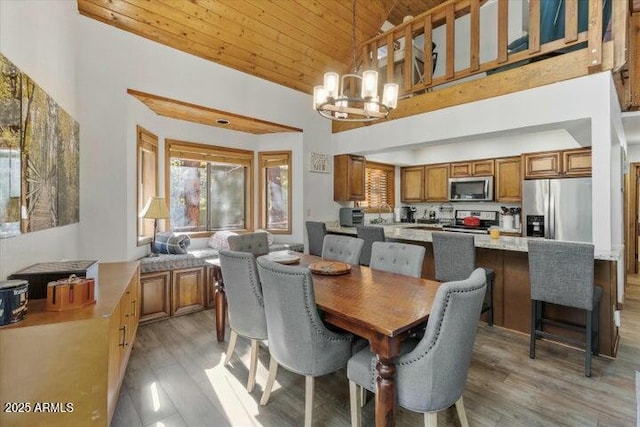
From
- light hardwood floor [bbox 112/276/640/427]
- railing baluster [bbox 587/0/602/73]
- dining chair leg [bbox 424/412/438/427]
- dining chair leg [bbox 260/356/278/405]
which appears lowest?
light hardwood floor [bbox 112/276/640/427]

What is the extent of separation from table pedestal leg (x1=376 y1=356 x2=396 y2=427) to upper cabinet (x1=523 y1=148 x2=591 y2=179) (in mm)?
4772

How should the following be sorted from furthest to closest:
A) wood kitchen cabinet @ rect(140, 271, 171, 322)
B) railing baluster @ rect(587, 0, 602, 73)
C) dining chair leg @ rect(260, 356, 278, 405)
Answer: wood kitchen cabinet @ rect(140, 271, 171, 322) → railing baluster @ rect(587, 0, 602, 73) → dining chair leg @ rect(260, 356, 278, 405)

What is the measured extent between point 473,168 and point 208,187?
473 centimetres

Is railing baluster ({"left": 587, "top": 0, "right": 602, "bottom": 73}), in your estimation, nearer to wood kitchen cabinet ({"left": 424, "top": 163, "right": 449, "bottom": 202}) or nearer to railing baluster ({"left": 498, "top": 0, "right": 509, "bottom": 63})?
railing baluster ({"left": 498, "top": 0, "right": 509, "bottom": 63})

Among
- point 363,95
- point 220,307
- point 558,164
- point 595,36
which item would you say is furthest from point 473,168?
point 220,307

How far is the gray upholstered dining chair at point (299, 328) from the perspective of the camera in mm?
1632

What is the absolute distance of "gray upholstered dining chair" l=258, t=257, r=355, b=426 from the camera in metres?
1.63

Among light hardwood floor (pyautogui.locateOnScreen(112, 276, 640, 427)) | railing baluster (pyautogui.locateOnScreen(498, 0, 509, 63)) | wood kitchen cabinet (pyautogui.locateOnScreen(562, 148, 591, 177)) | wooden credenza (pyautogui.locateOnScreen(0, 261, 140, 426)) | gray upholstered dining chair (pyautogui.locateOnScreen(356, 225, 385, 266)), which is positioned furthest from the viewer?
wood kitchen cabinet (pyautogui.locateOnScreen(562, 148, 591, 177))

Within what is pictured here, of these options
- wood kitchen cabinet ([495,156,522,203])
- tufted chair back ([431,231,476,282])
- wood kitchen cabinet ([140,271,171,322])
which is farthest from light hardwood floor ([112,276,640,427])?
wood kitchen cabinet ([495,156,522,203])

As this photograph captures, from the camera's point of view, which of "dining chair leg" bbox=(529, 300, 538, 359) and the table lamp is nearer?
"dining chair leg" bbox=(529, 300, 538, 359)

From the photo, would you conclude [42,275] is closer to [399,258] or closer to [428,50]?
[399,258]

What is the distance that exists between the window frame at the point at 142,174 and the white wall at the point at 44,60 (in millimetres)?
640

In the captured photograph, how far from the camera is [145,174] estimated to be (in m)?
3.82

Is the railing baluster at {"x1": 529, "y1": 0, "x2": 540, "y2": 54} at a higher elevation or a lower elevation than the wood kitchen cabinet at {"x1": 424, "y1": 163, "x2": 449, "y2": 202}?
higher
